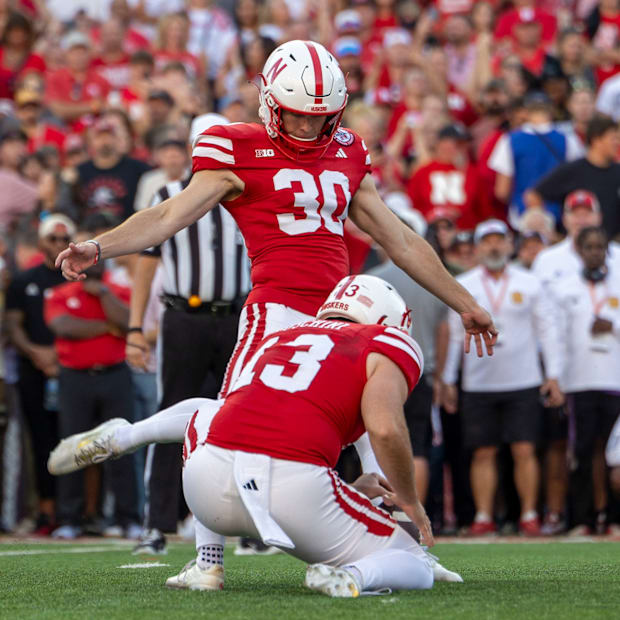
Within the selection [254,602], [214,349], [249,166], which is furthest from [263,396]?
[214,349]

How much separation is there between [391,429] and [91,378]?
5.57 meters

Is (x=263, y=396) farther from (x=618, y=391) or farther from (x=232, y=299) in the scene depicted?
(x=618, y=391)

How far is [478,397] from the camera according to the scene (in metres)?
10.3

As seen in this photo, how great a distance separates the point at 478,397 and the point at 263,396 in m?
5.85

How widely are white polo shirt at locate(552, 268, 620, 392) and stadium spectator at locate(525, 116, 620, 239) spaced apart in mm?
1418

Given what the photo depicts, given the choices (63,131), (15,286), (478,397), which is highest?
(63,131)

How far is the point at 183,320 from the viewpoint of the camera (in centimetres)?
732

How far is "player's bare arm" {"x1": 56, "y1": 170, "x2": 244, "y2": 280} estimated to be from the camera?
4.79 metres

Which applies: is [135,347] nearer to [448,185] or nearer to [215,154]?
[215,154]

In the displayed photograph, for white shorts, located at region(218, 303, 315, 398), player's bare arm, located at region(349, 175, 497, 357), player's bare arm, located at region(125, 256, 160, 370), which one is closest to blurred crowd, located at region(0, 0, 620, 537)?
player's bare arm, located at region(125, 256, 160, 370)

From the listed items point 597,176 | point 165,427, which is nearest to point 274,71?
point 165,427

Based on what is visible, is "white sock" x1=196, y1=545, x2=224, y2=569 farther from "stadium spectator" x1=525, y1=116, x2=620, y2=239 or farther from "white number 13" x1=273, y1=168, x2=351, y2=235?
"stadium spectator" x1=525, y1=116, x2=620, y2=239

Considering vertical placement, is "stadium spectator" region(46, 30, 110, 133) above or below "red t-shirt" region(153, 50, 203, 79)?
below

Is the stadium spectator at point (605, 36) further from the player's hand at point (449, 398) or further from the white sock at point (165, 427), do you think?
the white sock at point (165, 427)
